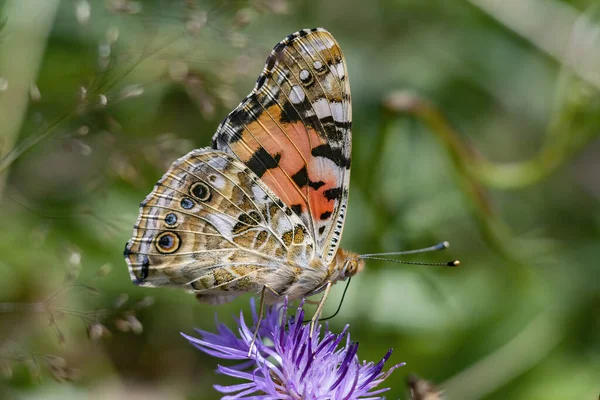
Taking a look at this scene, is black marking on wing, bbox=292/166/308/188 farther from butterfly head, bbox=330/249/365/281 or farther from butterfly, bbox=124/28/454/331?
butterfly head, bbox=330/249/365/281

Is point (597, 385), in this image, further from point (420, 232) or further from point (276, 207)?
point (276, 207)

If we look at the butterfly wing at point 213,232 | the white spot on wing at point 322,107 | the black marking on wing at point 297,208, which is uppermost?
the white spot on wing at point 322,107

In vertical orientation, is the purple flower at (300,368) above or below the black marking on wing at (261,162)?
below

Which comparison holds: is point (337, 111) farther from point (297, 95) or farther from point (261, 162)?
point (261, 162)

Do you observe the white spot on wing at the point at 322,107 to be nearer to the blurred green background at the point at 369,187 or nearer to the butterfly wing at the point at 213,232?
the butterfly wing at the point at 213,232

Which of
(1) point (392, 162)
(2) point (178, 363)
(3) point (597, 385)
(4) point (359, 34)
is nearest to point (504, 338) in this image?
(3) point (597, 385)

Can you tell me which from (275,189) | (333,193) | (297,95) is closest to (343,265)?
(333,193)

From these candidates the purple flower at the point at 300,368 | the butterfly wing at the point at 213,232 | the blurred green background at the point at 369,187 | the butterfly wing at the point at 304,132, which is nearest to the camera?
the purple flower at the point at 300,368

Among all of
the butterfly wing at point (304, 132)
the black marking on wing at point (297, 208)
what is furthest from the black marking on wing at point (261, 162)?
the black marking on wing at point (297, 208)
